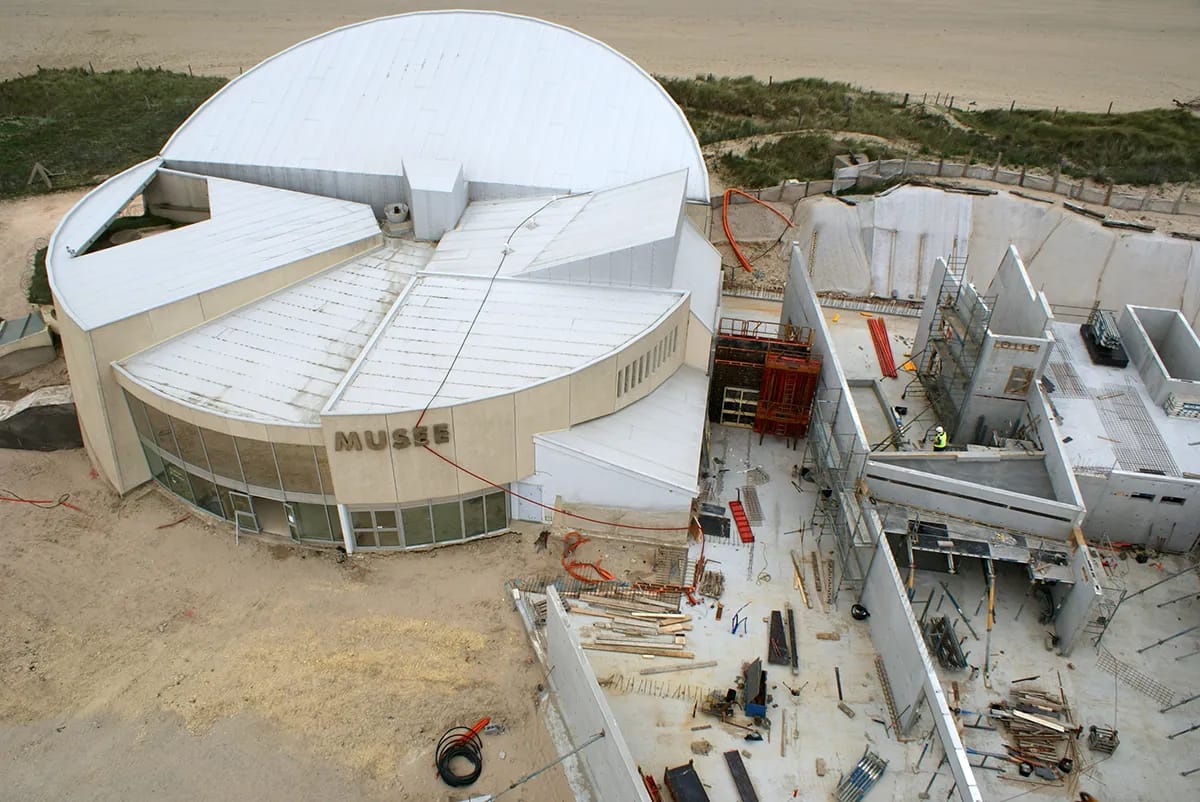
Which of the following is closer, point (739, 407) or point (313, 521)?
point (313, 521)

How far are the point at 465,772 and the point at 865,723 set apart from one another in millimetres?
10092

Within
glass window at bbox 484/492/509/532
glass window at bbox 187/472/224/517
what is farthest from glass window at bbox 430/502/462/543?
glass window at bbox 187/472/224/517

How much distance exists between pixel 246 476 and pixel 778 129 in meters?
40.7

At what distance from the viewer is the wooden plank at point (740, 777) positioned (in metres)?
19.5

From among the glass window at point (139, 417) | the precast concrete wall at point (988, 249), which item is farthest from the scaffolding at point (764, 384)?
the glass window at point (139, 417)

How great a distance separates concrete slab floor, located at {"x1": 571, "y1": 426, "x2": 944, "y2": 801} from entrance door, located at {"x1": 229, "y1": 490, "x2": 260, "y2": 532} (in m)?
10.6

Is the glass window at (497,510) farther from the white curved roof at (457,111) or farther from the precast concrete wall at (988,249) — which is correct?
the precast concrete wall at (988,249)

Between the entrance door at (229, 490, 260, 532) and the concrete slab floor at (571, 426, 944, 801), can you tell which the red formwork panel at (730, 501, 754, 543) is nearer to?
the concrete slab floor at (571, 426, 944, 801)

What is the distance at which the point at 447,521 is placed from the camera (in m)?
25.8

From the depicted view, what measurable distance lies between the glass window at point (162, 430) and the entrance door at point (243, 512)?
2293 mm

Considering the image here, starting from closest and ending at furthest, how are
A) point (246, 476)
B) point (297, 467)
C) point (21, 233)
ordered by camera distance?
1. point (297, 467)
2. point (246, 476)
3. point (21, 233)

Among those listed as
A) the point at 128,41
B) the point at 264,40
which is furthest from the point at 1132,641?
the point at 128,41

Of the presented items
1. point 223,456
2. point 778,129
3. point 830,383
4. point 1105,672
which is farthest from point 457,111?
point 1105,672

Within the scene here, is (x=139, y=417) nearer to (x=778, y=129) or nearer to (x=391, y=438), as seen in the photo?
(x=391, y=438)
